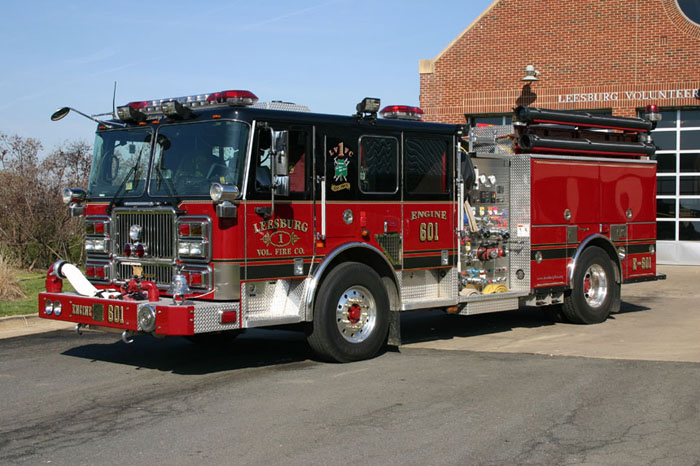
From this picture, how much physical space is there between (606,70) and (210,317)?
14.9m

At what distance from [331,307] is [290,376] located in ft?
2.80

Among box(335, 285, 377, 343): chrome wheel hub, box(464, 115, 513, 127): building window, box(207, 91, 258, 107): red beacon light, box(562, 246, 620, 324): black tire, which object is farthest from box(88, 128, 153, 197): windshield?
box(464, 115, 513, 127): building window

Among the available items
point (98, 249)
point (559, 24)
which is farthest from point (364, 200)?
point (559, 24)

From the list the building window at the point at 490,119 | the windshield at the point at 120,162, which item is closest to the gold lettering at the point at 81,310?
the windshield at the point at 120,162

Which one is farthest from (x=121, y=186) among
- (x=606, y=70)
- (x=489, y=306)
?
(x=606, y=70)

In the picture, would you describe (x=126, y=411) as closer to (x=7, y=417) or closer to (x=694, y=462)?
(x=7, y=417)

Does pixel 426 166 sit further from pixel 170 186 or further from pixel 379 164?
pixel 170 186

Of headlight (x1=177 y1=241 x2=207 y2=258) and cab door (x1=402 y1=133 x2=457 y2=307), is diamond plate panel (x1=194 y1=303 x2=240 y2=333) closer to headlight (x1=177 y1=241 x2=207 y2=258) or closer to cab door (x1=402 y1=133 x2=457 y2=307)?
headlight (x1=177 y1=241 x2=207 y2=258)

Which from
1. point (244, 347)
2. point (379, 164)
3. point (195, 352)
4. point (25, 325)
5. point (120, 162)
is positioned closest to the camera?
point (120, 162)

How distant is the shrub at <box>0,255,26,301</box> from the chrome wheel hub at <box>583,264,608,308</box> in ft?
28.9

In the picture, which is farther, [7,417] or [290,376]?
[290,376]

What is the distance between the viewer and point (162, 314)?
779 cm

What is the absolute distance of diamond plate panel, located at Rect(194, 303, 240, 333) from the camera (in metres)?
7.83

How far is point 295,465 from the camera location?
5.41 m
